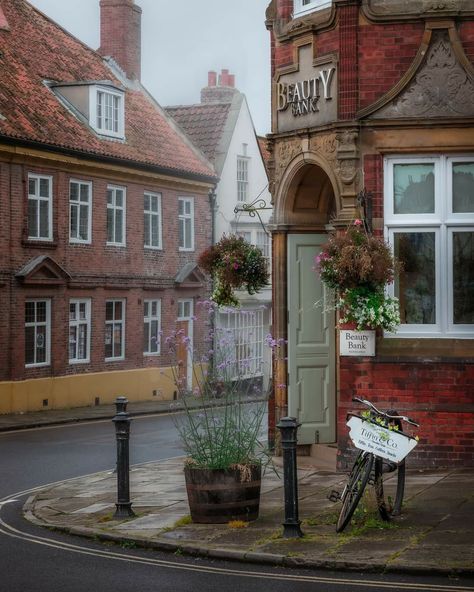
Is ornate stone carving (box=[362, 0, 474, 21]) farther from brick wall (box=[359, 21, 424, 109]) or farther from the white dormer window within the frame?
the white dormer window

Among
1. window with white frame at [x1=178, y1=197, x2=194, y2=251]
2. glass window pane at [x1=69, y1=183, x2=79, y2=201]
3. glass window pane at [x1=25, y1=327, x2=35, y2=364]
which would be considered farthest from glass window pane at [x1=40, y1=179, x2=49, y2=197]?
window with white frame at [x1=178, y1=197, x2=194, y2=251]

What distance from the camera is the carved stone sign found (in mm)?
15062

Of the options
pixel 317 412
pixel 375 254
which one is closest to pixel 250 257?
pixel 317 412

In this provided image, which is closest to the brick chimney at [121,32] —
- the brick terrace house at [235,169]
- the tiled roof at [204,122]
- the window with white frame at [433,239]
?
the tiled roof at [204,122]

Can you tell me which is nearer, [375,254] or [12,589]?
[12,589]

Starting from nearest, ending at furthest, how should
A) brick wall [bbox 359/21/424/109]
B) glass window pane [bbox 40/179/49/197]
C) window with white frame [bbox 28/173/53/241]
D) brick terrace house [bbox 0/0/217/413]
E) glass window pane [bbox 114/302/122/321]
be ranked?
1. brick wall [bbox 359/21/424/109]
2. brick terrace house [bbox 0/0/217/413]
3. window with white frame [bbox 28/173/53/241]
4. glass window pane [bbox 40/179/49/197]
5. glass window pane [bbox 114/302/122/321]

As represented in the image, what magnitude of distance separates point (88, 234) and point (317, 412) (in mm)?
17156

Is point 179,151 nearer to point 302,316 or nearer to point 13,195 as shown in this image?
point 13,195

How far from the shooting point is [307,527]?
36.0 feet

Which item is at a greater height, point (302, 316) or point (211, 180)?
point (211, 180)

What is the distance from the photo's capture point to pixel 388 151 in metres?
14.6

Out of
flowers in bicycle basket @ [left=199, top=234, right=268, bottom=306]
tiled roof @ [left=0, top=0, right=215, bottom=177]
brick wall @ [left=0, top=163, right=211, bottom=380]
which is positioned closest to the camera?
flowers in bicycle basket @ [left=199, top=234, right=268, bottom=306]

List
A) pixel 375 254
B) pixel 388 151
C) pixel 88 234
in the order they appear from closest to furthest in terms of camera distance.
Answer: pixel 375 254
pixel 388 151
pixel 88 234

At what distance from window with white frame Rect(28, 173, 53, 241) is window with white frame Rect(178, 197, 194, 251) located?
7.27 meters
